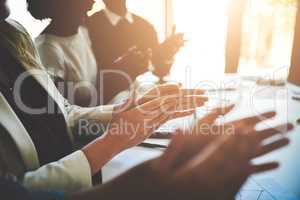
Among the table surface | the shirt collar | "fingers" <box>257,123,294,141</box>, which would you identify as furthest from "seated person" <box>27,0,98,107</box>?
"fingers" <box>257,123,294,141</box>

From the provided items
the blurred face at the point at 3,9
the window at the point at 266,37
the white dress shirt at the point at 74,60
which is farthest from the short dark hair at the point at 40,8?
the window at the point at 266,37

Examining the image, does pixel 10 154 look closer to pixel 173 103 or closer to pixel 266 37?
pixel 173 103

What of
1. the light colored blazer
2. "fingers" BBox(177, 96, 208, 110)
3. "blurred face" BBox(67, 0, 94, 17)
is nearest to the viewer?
the light colored blazer

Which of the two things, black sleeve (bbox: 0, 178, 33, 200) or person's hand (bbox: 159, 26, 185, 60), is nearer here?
black sleeve (bbox: 0, 178, 33, 200)

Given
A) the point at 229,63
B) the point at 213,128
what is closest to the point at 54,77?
the point at 213,128

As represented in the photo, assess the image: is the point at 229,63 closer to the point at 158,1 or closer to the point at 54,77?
the point at 158,1

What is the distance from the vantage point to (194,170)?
235 millimetres

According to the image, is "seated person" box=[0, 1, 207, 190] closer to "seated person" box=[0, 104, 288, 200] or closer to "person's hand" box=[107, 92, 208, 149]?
"person's hand" box=[107, 92, 208, 149]

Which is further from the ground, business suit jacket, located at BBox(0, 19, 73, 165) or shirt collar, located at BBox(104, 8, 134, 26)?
shirt collar, located at BBox(104, 8, 134, 26)

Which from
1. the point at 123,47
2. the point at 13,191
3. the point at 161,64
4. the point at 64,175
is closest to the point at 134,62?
the point at 161,64

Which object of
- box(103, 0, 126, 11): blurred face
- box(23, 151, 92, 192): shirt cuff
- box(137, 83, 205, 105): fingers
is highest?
box(103, 0, 126, 11): blurred face

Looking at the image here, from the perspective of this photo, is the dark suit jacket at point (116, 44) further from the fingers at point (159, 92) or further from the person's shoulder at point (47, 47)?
the fingers at point (159, 92)

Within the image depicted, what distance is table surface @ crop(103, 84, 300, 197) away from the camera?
59cm

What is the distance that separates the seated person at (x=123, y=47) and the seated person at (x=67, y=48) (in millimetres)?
69
